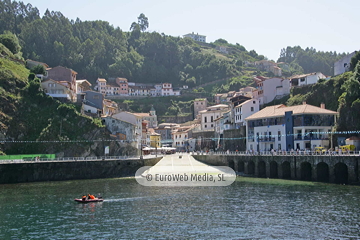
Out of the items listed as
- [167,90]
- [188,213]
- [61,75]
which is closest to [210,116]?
[61,75]

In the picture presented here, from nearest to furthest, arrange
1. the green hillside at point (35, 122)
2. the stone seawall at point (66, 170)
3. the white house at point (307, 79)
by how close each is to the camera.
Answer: the stone seawall at point (66, 170) < the green hillside at point (35, 122) < the white house at point (307, 79)

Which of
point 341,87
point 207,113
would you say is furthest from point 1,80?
point 341,87

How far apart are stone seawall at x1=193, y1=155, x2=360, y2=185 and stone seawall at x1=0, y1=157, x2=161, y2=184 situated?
69.4ft

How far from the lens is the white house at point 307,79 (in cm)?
10581

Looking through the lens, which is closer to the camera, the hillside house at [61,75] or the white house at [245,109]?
the white house at [245,109]

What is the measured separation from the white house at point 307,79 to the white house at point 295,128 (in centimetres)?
2353

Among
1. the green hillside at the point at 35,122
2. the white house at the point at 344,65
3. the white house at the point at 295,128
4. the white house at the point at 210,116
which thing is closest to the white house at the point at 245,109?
the white house at the point at 295,128

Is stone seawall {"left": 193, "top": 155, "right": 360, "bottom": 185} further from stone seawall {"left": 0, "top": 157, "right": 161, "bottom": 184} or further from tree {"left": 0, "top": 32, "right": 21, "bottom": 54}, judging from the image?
tree {"left": 0, "top": 32, "right": 21, "bottom": 54}

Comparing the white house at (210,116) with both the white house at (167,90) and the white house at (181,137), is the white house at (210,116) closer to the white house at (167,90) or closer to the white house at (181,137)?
the white house at (181,137)

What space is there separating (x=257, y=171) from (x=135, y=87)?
117994 millimetres

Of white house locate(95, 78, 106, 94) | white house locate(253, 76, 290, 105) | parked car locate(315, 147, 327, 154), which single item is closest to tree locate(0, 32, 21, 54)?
white house locate(95, 78, 106, 94)

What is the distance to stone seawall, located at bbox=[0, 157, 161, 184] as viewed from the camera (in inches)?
2948

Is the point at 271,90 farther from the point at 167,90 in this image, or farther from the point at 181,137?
the point at 167,90

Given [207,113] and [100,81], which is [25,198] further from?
[100,81]
